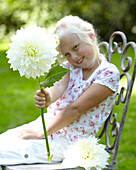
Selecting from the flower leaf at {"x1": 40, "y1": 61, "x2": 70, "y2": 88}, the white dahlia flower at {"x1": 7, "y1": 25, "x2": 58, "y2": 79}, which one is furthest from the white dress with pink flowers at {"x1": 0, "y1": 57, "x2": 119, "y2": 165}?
the white dahlia flower at {"x1": 7, "y1": 25, "x2": 58, "y2": 79}

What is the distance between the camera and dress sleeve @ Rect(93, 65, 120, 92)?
213cm

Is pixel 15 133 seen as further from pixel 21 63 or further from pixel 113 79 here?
pixel 21 63

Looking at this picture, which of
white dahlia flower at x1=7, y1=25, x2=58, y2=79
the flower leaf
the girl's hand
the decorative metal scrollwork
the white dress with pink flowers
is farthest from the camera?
the decorative metal scrollwork

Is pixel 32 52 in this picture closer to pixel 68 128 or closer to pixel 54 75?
pixel 54 75

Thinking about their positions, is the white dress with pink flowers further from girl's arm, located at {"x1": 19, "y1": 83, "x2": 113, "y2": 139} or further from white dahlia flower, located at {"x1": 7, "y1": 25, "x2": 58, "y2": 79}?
white dahlia flower, located at {"x1": 7, "y1": 25, "x2": 58, "y2": 79}

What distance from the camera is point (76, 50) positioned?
7.18 ft

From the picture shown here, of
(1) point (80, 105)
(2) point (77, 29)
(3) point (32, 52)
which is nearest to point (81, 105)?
(1) point (80, 105)

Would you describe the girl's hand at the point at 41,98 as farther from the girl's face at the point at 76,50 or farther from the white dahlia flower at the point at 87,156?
the girl's face at the point at 76,50

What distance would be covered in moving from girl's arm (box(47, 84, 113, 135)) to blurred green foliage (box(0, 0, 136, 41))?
10694 mm

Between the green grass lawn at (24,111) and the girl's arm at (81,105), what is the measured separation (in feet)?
2.07

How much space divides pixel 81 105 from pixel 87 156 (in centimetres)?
36

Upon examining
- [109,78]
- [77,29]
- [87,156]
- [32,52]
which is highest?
[77,29]

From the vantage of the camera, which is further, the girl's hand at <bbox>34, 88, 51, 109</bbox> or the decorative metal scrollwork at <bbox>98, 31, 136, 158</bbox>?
the decorative metal scrollwork at <bbox>98, 31, 136, 158</bbox>

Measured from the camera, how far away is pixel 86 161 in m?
1.84
